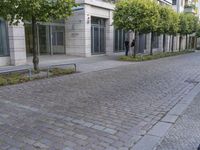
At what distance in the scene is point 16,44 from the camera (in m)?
13.2

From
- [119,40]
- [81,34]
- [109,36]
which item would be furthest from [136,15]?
[119,40]

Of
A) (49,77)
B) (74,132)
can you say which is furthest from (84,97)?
(49,77)

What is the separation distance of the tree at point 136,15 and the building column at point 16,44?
7015 millimetres

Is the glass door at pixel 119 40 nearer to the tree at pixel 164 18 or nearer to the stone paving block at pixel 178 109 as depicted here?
the tree at pixel 164 18

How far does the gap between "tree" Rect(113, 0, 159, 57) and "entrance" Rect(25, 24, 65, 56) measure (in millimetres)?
6325

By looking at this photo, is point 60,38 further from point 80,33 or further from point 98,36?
point 98,36

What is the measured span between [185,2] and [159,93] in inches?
1806

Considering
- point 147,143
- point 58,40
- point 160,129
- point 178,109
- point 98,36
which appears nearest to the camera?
point 147,143

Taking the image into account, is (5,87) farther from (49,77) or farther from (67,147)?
(67,147)

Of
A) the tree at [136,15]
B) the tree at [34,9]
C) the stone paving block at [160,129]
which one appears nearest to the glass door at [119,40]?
the tree at [136,15]

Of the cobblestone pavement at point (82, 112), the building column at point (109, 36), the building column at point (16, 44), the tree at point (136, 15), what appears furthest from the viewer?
the building column at point (109, 36)

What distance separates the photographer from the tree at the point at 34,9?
8.12 m

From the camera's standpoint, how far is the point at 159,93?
689 cm

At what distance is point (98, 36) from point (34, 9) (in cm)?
1307
